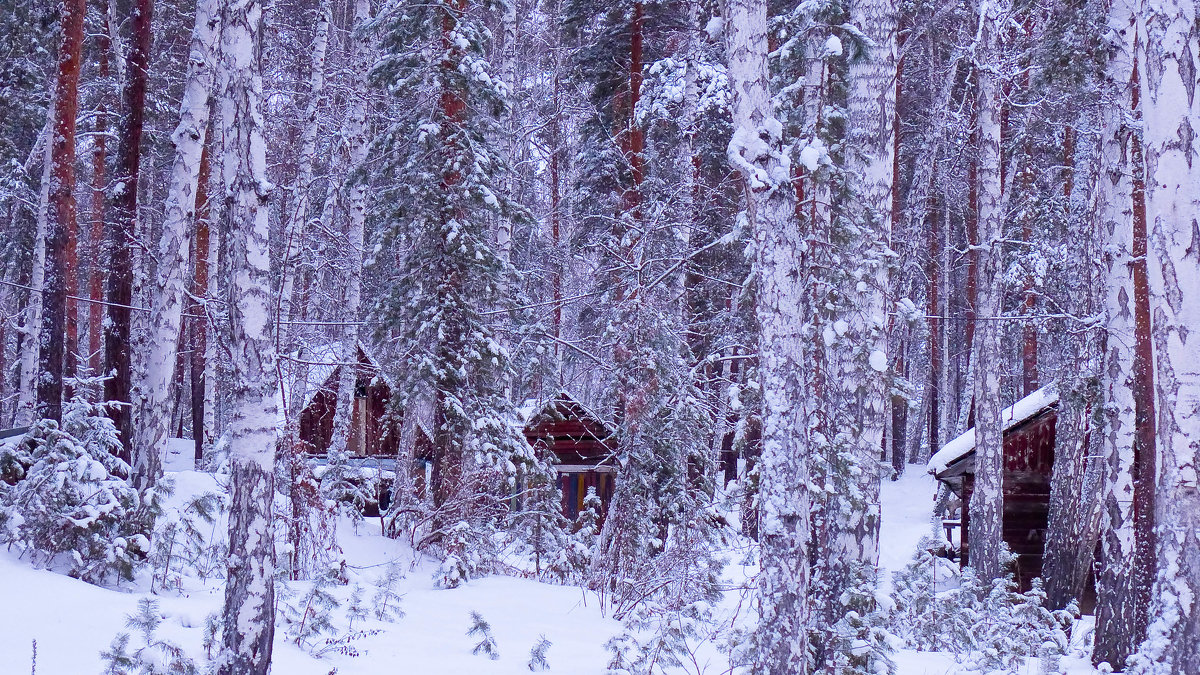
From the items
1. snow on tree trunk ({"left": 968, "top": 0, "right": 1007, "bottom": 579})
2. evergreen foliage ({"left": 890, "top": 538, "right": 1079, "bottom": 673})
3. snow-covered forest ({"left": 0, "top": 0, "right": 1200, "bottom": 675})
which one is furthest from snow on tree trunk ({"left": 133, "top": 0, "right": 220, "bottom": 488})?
snow on tree trunk ({"left": 968, "top": 0, "right": 1007, "bottom": 579})

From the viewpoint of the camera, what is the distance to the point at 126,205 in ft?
42.1

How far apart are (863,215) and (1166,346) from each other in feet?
12.5

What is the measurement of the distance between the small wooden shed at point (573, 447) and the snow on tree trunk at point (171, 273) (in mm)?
11449

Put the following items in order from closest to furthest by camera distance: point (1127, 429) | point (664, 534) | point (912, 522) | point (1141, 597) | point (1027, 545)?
point (1141, 597), point (1127, 429), point (664, 534), point (1027, 545), point (912, 522)

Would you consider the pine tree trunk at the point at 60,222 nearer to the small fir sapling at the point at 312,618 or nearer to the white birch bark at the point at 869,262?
the small fir sapling at the point at 312,618

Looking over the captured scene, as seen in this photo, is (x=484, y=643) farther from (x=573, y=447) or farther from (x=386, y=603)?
(x=573, y=447)

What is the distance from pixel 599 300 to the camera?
16.7m

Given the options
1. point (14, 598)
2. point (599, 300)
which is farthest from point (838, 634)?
point (599, 300)

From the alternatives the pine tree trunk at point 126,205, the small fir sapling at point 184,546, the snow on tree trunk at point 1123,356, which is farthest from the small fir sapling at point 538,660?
the pine tree trunk at point 126,205

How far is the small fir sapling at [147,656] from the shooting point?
617cm

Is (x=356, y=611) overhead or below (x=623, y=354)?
below

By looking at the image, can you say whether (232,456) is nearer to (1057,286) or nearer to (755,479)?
(755,479)

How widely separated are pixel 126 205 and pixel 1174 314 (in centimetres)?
1244

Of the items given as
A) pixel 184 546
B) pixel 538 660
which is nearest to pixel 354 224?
pixel 184 546
